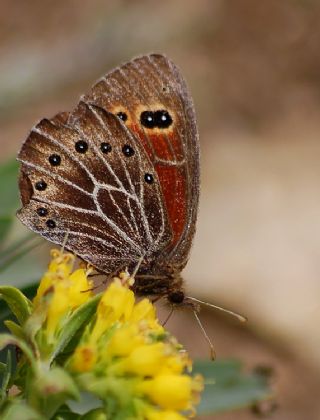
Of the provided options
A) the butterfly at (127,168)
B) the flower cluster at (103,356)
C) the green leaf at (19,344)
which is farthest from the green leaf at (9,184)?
the green leaf at (19,344)

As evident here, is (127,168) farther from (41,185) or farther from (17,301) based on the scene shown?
(17,301)

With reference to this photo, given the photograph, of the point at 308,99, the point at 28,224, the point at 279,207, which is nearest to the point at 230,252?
the point at 279,207

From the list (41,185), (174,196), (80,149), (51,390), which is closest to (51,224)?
(41,185)

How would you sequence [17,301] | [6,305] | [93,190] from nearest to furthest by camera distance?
[17,301] < [6,305] < [93,190]

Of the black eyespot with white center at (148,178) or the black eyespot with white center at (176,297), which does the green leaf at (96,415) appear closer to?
the black eyespot with white center at (176,297)

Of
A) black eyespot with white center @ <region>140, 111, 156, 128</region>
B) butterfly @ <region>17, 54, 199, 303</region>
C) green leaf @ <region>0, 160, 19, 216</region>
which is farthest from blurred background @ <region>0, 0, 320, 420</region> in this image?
black eyespot with white center @ <region>140, 111, 156, 128</region>

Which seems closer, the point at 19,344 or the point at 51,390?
the point at 51,390

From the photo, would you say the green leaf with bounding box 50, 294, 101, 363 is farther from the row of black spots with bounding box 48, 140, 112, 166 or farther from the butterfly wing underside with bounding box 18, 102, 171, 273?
the row of black spots with bounding box 48, 140, 112, 166

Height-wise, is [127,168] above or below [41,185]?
above
